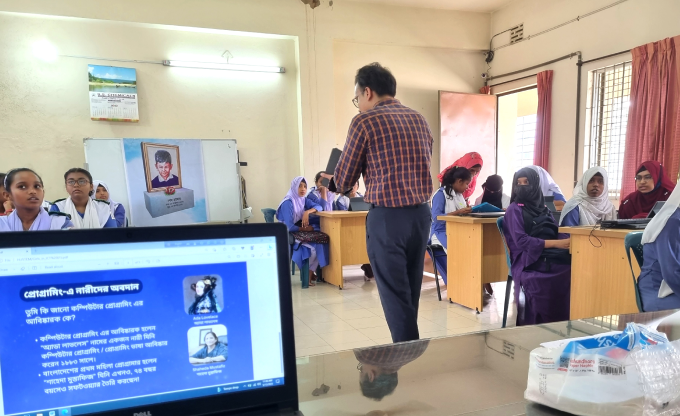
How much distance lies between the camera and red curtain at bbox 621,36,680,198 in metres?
3.84

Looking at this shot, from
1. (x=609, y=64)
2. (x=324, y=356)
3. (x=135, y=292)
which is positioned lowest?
(x=324, y=356)

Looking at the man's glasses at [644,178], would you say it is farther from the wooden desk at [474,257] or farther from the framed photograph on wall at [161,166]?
the framed photograph on wall at [161,166]

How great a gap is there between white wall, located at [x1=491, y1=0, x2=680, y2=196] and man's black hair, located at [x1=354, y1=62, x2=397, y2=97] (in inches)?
153

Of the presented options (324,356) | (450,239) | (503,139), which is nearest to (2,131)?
(450,239)

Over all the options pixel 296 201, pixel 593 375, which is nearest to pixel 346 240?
pixel 296 201

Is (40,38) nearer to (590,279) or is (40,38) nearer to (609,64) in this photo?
(590,279)

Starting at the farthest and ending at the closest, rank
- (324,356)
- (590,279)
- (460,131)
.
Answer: (460,131) < (590,279) < (324,356)

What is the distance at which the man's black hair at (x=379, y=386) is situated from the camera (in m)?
0.61

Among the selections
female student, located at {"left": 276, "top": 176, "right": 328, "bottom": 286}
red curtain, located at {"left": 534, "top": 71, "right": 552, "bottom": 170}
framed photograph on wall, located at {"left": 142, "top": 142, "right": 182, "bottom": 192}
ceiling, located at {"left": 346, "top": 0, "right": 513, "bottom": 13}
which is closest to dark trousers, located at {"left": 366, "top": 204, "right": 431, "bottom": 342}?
female student, located at {"left": 276, "top": 176, "right": 328, "bottom": 286}

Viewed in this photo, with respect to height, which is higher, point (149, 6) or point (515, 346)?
point (149, 6)

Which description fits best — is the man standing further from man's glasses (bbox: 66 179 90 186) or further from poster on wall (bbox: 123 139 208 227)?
poster on wall (bbox: 123 139 208 227)

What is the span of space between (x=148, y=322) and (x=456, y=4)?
6583 millimetres

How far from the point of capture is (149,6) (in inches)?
189

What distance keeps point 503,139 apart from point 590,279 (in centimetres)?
481
